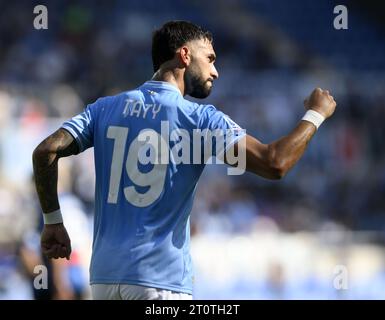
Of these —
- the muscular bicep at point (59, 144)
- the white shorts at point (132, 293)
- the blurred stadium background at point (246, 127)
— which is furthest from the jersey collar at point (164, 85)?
the blurred stadium background at point (246, 127)

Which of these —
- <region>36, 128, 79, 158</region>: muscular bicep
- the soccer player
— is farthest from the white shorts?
<region>36, 128, 79, 158</region>: muscular bicep

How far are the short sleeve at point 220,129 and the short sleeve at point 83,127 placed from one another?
562 mm

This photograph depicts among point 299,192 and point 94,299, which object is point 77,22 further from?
point 94,299

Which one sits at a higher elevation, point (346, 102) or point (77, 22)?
point (77, 22)

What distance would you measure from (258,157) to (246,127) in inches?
431

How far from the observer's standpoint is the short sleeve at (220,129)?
13.6ft

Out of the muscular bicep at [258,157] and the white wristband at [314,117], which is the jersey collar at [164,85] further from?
the white wristband at [314,117]

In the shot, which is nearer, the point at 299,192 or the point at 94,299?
the point at 94,299

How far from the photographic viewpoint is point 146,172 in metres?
4.28

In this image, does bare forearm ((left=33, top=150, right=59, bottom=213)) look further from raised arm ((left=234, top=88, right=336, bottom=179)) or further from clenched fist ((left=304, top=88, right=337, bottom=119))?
clenched fist ((left=304, top=88, right=337, bottom=119))

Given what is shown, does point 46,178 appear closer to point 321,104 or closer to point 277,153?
point 277,153

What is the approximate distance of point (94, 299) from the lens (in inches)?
171
